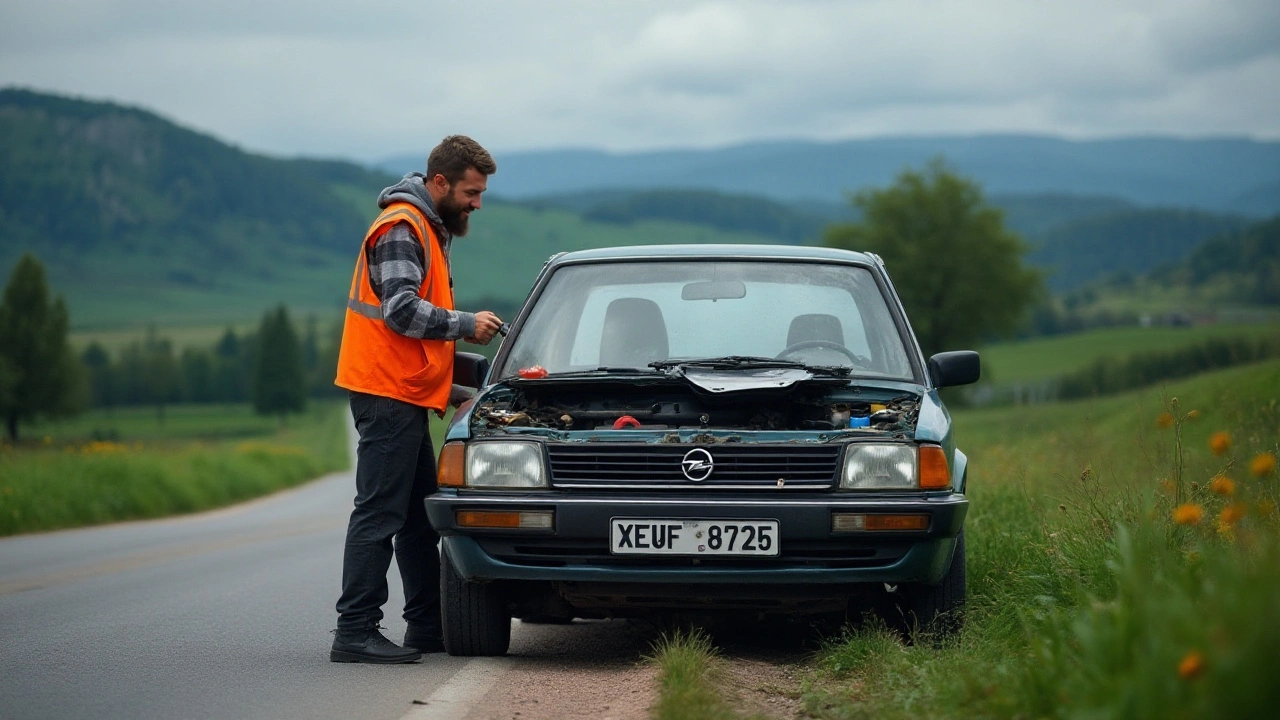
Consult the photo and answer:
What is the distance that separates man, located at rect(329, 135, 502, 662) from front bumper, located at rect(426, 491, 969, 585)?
2.21 feet

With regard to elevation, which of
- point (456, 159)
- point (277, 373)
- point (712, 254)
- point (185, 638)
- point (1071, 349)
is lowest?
point (277, 373)

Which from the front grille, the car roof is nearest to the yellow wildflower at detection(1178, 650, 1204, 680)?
the front grille

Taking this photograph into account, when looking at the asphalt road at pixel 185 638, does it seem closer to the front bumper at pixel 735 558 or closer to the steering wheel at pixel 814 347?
the front bumper at pixel 735 558

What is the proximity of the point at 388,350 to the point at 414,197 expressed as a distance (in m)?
0.70

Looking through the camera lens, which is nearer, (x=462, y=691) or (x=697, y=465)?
(x=462, y=691)

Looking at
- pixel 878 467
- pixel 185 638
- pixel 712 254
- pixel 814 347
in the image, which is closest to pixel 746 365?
pixel 814 347

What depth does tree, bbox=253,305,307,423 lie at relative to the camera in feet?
449

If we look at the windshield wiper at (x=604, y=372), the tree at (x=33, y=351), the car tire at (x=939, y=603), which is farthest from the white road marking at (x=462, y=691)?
Answer: the tree at (x=33, y=351)

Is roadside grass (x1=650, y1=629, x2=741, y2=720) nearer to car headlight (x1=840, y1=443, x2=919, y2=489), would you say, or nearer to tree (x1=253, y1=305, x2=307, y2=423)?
car headlight (x1=840, y1=443, x2=919, y2=489)

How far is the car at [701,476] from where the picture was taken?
552 centimetres

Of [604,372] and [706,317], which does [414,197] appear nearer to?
[604,372]

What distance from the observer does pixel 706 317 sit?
7.00 metres

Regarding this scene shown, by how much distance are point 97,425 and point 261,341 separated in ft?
58.7

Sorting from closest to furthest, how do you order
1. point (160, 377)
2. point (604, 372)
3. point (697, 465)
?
point (697, 465), point (604, 372), point (160, 377)
